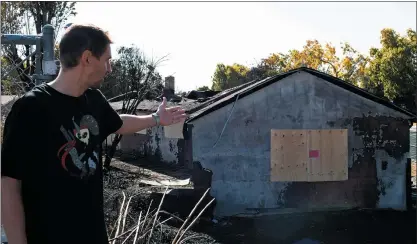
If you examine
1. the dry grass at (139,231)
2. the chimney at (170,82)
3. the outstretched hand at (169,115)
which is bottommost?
the dry grass at (139,231)

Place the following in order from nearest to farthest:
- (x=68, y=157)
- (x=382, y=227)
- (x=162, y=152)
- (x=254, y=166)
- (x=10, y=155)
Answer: (x=10, y=155), (x=68, y=157), (x=382, y=227), (x=254, y=166), (x=162, y=152)

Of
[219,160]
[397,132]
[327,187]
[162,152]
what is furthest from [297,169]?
[162,152]

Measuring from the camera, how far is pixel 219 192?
12242 millimetres

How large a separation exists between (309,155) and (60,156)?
10.8m

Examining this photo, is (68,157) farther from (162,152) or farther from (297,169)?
(162,152)

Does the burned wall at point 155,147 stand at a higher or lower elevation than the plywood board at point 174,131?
lower

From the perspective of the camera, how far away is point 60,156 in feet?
8.13

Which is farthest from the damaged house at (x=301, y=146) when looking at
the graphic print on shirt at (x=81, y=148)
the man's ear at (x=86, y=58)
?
the man's ear at (x=86, y=58)

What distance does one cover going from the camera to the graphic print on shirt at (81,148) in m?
2.51

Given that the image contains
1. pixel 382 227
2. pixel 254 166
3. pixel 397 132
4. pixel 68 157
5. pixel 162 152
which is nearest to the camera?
pixel 68 157

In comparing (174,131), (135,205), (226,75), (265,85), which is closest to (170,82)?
(174,131)

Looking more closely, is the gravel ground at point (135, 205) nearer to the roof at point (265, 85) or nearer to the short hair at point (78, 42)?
the roof at point (265, 85)

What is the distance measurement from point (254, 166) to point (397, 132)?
4058 mm

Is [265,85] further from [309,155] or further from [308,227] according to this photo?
[308,227]
